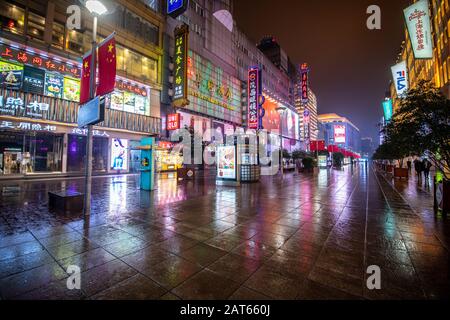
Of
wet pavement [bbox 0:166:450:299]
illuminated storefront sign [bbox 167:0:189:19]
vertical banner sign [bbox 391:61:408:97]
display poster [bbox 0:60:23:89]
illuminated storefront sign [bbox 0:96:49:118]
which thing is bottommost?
wet pavement [bbox 0:166:450:299]

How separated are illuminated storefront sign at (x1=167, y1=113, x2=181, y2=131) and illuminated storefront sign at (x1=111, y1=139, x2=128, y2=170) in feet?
19.1

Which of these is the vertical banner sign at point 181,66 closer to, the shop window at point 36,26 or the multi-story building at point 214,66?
the multi-story building at point 214,66

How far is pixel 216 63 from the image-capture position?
35.8 meters

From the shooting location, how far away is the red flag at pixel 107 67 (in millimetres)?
5889

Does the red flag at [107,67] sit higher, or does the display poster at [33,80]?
the display poster at [33,80]

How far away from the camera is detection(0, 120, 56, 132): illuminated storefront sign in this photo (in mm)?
15570

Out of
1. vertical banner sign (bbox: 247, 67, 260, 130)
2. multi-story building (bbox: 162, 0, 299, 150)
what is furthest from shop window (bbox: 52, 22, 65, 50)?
vertical banner sign (bbox: 247, 67, 260, 130)

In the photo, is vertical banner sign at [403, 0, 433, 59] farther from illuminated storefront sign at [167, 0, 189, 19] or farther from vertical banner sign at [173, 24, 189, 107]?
vertical banner sign at [173, 24, 189, 107]

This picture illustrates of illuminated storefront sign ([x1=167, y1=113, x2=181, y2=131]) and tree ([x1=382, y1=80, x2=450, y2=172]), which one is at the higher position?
illuminated storefront sign ([x1=167, y1=113, x2=181, y2=131])

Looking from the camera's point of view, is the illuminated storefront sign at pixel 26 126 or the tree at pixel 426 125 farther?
the illuminated storefront sign at pixel 26 126

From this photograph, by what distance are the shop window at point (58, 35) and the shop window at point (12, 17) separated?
6.78 feet

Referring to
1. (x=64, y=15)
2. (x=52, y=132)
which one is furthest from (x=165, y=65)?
(x=52, y=132)

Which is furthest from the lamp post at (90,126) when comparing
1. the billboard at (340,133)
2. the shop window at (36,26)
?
the billboard at (340,133)

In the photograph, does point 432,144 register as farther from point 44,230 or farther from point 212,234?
point 44,230
